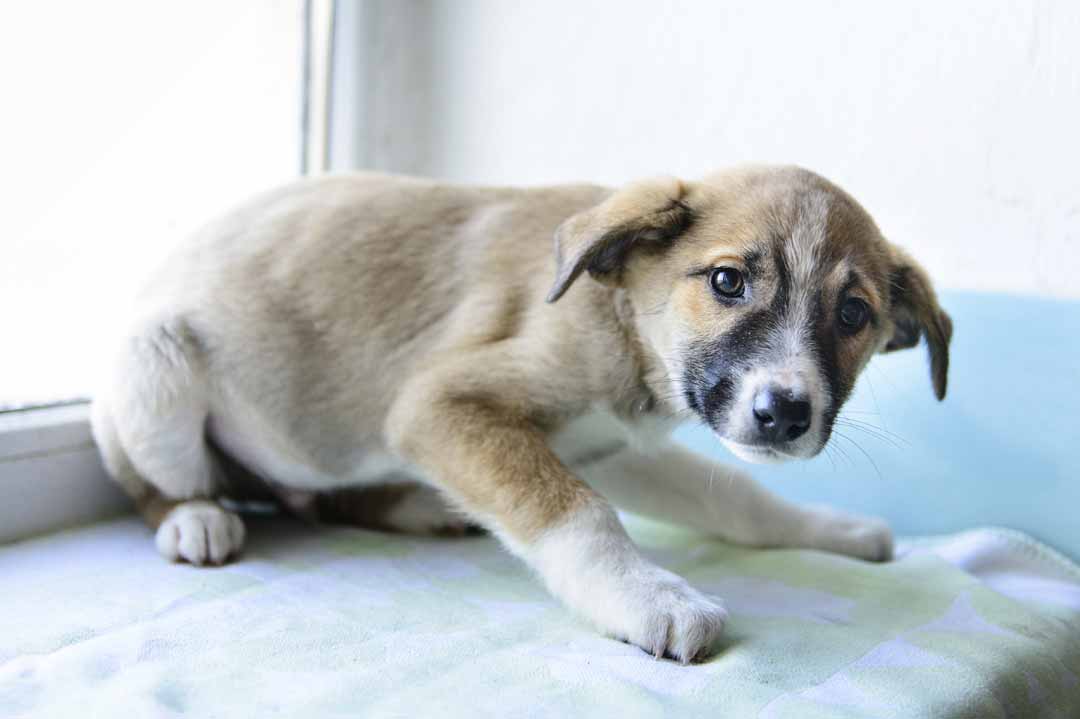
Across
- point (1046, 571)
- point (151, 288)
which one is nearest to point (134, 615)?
point (151, 288)

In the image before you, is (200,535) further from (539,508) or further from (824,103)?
(824,103)

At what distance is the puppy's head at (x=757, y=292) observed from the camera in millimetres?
1715

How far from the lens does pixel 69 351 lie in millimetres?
2830

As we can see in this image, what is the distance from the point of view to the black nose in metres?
1.64

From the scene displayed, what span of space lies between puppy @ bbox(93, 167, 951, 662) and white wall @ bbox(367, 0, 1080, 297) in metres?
0.49

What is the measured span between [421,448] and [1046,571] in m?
1.42

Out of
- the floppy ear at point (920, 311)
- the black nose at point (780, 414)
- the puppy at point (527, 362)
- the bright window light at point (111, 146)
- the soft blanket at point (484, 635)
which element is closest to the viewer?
the soft blanket at point (484, 635)

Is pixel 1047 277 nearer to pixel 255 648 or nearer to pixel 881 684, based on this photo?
pixel 881 684

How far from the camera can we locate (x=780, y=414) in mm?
1644

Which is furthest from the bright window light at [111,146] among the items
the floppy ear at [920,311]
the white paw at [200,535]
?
the floppy ear at [920,311]

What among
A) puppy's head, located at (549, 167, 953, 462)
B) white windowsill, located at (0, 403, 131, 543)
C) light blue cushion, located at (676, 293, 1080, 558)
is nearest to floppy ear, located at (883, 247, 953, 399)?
puppy's head, located at (549, 167, 953, 462)

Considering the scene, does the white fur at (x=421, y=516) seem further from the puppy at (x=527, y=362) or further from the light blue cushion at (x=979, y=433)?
the light blue cushion at (x=979, y=433)

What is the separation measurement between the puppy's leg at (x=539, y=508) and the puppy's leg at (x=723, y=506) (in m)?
0.47

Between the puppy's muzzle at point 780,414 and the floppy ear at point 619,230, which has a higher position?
the floppy ear at point 619,230
